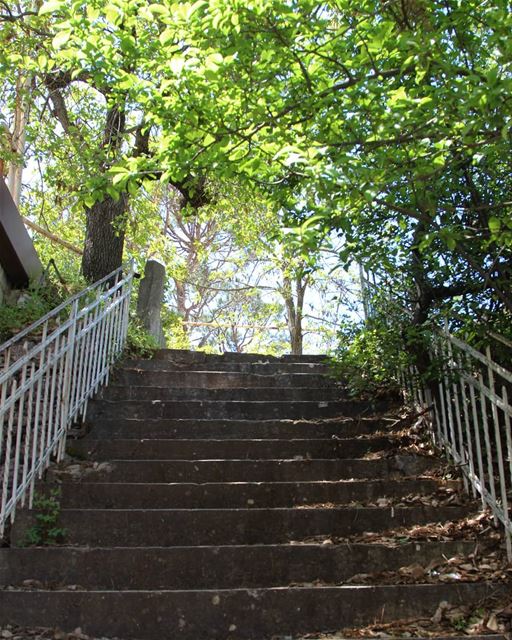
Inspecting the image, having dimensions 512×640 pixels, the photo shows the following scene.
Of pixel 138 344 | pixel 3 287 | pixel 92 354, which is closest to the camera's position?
pixel 92 354

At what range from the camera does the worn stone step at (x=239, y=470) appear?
5.33 m

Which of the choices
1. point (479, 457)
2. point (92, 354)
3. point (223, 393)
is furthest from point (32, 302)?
point (479, 457)

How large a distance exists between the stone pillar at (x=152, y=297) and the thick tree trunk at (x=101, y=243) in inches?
22.0

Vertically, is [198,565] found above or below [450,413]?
below

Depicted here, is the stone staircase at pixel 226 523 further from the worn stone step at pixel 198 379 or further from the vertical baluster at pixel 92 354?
the worn stone step at pixel 198 379

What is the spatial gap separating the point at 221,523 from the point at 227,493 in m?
0.42

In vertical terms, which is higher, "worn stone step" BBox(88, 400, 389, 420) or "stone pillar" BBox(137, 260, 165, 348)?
"stone pillar" BBox(137, 260, 165, 348)

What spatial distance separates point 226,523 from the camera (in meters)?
4.66

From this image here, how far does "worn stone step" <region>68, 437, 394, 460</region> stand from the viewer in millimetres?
5668

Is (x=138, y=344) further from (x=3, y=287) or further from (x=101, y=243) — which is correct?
(x=101, y=243)

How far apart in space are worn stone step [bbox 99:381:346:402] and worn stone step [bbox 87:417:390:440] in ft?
2.07

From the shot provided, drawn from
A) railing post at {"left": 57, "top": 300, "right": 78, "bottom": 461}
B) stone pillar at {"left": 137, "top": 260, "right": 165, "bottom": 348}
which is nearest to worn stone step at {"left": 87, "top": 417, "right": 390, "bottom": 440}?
railing post at {"left": 57, "top": 300, "right": 78, "bottom": 461}

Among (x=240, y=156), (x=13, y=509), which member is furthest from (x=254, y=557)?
(x=240, y=156)

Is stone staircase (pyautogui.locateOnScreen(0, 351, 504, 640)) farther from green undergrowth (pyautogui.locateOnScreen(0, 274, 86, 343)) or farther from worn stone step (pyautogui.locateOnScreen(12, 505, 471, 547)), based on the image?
green undergrowth (pyautogui.locateOnScreen(0, 274, 86, 343))
